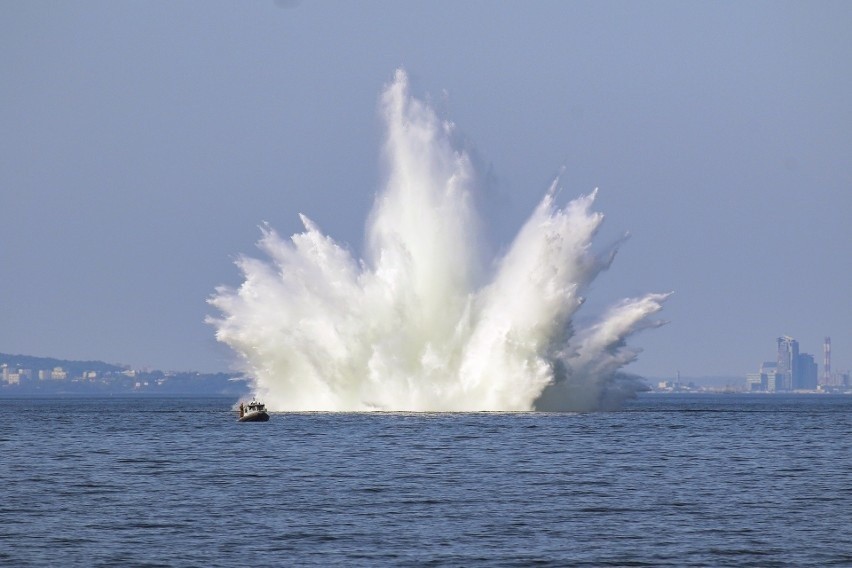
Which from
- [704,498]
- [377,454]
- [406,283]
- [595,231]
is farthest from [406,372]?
[704,498]

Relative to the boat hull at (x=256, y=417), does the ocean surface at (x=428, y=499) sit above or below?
below

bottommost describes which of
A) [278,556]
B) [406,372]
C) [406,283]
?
[278,556]

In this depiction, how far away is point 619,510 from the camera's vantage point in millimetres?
46812

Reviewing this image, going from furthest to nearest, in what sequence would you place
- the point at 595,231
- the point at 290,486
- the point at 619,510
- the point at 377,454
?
the point at 595,231 < the point at 377,454 < the point at 290,486 < the point at 619,510

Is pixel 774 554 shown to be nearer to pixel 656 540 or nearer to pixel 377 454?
pixel 656 540

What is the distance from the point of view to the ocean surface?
125ft

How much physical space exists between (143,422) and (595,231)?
4087 centimetres

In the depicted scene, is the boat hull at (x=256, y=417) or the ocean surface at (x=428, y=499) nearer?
the ocean surface at (x=428, y=499)

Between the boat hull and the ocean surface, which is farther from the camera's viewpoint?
the boat hull

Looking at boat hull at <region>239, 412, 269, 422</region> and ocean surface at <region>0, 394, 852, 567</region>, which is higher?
boat hull at <region>239, 412, 269, 422</region>

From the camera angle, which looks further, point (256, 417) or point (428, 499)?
point (256, 417)

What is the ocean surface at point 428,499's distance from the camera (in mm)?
38094

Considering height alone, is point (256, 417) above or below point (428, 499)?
above

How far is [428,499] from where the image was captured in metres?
49.9
